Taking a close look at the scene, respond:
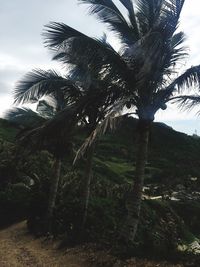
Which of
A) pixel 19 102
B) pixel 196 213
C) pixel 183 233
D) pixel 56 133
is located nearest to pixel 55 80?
pixel 19 102

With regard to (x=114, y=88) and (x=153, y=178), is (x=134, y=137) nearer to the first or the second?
(x=114, y=88)

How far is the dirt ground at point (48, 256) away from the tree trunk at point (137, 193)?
3.92 ft

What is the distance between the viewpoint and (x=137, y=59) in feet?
51.9

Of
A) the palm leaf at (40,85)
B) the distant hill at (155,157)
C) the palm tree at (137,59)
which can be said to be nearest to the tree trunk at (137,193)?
the palm tree at (137,59)

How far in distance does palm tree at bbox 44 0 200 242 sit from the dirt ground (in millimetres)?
1513

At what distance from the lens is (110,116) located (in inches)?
555

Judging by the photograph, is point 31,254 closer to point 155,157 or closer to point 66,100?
point 66,100

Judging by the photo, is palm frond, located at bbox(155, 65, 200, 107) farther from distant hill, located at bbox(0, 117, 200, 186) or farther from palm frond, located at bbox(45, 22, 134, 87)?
distant hill, located at bbox(0, 117, 200, 186)

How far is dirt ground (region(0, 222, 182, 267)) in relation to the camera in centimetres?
1396

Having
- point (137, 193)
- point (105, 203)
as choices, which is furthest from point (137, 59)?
point (105, 203)

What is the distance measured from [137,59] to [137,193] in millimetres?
4349

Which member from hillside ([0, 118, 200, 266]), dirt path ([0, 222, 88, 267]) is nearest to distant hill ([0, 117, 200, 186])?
hillside ([0, 118, 200, 266])

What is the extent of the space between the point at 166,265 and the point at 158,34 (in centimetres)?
669

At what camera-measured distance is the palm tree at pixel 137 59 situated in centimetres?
1523
